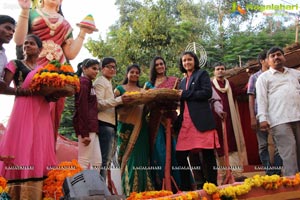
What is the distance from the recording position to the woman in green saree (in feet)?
16.0

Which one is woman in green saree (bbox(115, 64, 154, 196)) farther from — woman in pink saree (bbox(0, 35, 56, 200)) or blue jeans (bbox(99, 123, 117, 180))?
woman in pink saree (bbox(0, 35, 56, 200))

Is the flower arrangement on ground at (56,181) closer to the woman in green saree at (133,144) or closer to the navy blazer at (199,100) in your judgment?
the woman in green saree at (133,144)

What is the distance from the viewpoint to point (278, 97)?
463 centimetres

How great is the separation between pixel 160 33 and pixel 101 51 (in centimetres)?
253

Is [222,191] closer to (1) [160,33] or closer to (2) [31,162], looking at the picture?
(2) [31,162]

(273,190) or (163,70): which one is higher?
(163,70)

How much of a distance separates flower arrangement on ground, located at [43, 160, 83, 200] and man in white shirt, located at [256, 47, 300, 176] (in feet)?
7.02

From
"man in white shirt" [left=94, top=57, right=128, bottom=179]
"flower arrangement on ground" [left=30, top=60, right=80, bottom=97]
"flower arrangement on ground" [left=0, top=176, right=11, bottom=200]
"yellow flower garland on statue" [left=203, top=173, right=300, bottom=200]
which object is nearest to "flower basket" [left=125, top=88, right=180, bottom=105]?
"man in white shirt" [left=94, top=57, right=128, bottom=179]

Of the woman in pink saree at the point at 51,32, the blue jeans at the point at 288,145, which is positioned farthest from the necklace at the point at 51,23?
the blue jeans at the point at 288,145

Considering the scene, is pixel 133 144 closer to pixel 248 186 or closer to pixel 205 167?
pixel 205 167

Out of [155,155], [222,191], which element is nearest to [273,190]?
[222,191]

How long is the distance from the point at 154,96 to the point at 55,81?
116 cm

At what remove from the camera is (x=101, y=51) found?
57.2 ft

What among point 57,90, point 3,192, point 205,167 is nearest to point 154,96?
point 205,167
